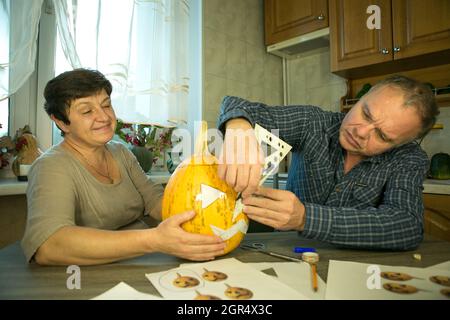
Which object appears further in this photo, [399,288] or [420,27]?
[420,27]

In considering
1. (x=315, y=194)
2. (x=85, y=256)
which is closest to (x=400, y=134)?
(x=315, y=194)

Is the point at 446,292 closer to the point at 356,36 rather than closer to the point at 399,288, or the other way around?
the point at 399,288

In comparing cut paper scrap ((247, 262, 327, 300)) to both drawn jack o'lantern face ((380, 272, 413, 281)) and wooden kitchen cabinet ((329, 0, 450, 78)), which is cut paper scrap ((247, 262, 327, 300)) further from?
wooden kitchen cabinet ((329, 0, 450, 78))

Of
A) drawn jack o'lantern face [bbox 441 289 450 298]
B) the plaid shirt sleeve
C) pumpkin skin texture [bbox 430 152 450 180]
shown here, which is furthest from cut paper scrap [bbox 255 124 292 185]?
pumpkin skin texture [bbox 430 152 450 180]

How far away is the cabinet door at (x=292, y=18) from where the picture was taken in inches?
94.5

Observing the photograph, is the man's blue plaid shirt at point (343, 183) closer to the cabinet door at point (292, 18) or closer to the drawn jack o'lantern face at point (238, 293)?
the drawn jack o'lantern face at point (238, 293)

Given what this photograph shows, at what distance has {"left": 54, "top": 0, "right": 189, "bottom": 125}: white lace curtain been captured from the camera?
5.67ft

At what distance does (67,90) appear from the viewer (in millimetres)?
972

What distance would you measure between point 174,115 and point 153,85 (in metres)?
0.24

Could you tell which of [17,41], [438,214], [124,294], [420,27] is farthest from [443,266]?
[17,41]

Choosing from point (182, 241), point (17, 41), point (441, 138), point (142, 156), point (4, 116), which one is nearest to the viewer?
point (182, 241)

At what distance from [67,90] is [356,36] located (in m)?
2.01

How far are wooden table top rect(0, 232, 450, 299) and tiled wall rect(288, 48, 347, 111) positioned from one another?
6.49 ft

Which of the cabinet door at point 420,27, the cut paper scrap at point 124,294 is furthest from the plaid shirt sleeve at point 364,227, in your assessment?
the cabinet door at point 420,27
